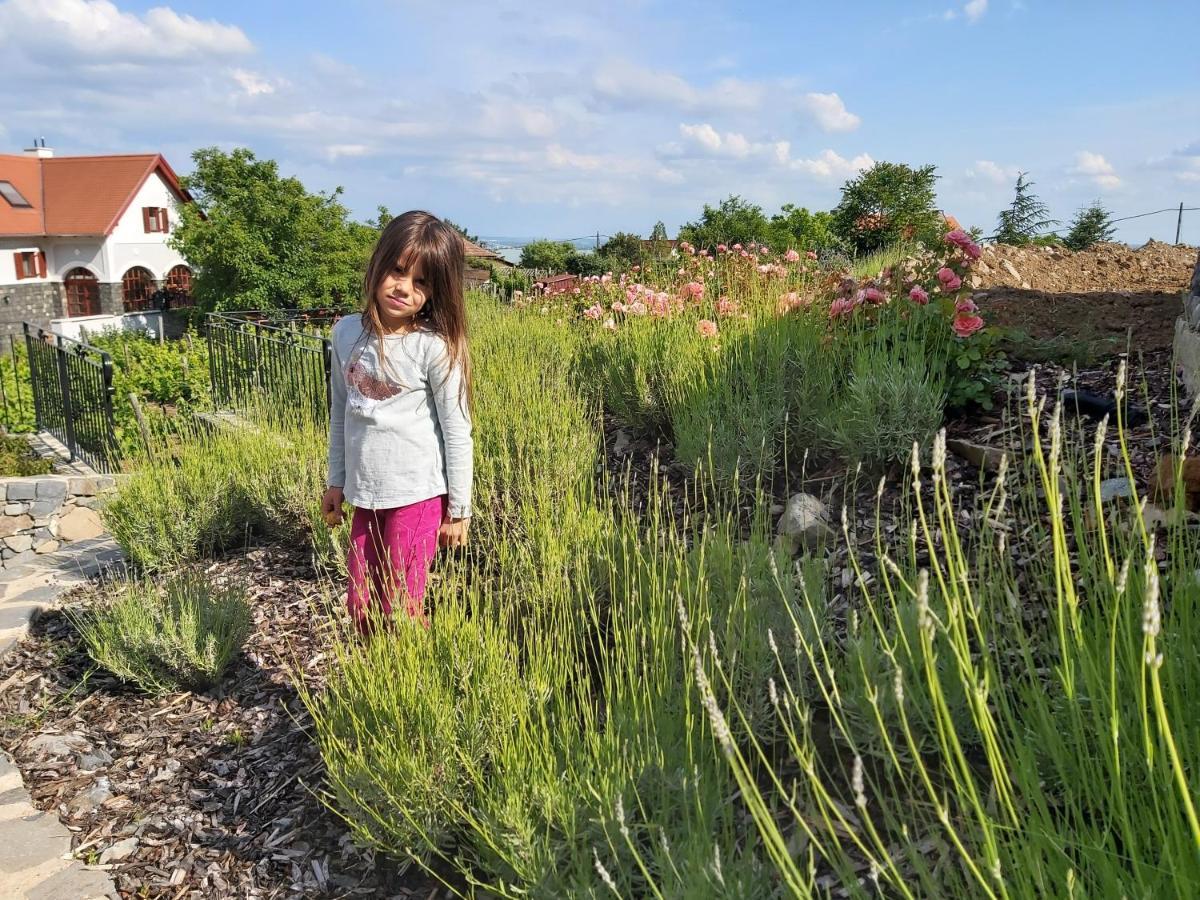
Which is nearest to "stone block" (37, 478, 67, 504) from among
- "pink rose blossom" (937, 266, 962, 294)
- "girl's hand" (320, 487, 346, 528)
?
"girl's hand" (320, 487, 346, 528)

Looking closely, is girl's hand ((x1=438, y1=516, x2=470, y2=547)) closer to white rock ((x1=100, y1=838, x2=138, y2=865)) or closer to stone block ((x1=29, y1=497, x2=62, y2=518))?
white rock ((x1=100, y1=838, x2=138, y2=865))

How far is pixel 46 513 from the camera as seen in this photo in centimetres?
654

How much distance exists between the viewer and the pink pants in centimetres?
267

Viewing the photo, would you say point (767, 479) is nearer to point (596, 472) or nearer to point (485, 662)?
point (596, 472)

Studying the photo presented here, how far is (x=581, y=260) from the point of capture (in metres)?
27.5

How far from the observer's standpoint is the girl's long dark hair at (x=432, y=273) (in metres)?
2.68

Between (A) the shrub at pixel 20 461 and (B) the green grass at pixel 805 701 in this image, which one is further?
(A) the shrub at pixel 20 461

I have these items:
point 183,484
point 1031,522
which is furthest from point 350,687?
point 183,484

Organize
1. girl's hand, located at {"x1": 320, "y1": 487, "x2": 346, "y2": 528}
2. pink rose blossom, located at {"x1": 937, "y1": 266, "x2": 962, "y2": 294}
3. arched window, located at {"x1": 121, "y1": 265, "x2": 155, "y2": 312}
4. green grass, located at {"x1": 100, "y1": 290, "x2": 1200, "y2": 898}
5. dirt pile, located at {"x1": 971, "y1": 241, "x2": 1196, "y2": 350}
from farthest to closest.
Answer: arched window, located at {"x1": 121, "y1": 265, "x2": 155, "y2": 312}
dirt pile, located at {"x1": 971, "y1": 241, "x2": 1196, "y2": 350}
pink rose blossom, located at {"x1": 937, "y1": 266, "x2": 962, "y2": 294}
girl's hand, located at {"x1": 320, "y1": 487, "x2": 346, "y2": 528}
green grass, located at {"x1": 100, "y1": 290, "x2": 1200, "y2": 898}

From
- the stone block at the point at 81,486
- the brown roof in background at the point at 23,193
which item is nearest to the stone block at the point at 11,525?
the stone block at the point at 81,486

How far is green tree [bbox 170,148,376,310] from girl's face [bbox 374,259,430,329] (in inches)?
977

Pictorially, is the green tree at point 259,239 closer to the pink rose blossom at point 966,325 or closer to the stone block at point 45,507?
the stone block at point 45,507

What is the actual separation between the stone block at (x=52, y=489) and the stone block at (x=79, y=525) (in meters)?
0.15

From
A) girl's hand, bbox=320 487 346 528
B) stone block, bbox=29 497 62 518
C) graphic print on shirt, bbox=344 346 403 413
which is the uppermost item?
graphic print on shirt, bbox=344 346 403 413
